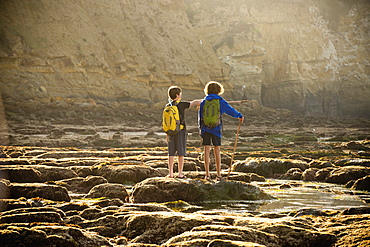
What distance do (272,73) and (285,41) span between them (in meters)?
5.61

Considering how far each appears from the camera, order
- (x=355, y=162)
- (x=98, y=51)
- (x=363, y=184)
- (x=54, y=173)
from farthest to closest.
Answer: (x=98, y=51)
(x=355, y=162)
(x=54, y=173)
(x=363, y=184)

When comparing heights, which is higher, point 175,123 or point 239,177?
point 175,123

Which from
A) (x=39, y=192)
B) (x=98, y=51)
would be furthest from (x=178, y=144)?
(x=98, y=51)

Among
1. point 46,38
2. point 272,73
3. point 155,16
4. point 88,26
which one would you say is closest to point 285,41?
point 272,73

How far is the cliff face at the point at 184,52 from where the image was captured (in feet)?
144

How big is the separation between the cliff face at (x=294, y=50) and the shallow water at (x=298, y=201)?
56.4 meters

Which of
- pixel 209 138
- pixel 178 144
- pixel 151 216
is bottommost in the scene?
pixel 151 216

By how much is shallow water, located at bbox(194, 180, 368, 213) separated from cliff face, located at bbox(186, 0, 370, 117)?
56416 millimetres

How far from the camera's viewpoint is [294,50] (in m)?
72.8

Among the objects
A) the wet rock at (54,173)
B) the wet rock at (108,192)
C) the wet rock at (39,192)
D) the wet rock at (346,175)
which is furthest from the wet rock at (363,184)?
the wet rock at (54,173)

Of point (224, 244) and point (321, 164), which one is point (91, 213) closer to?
point (224, 244)

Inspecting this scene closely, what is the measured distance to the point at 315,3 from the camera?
80.0m

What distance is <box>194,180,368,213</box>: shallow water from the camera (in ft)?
21.6

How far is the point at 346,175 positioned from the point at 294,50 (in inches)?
2586
